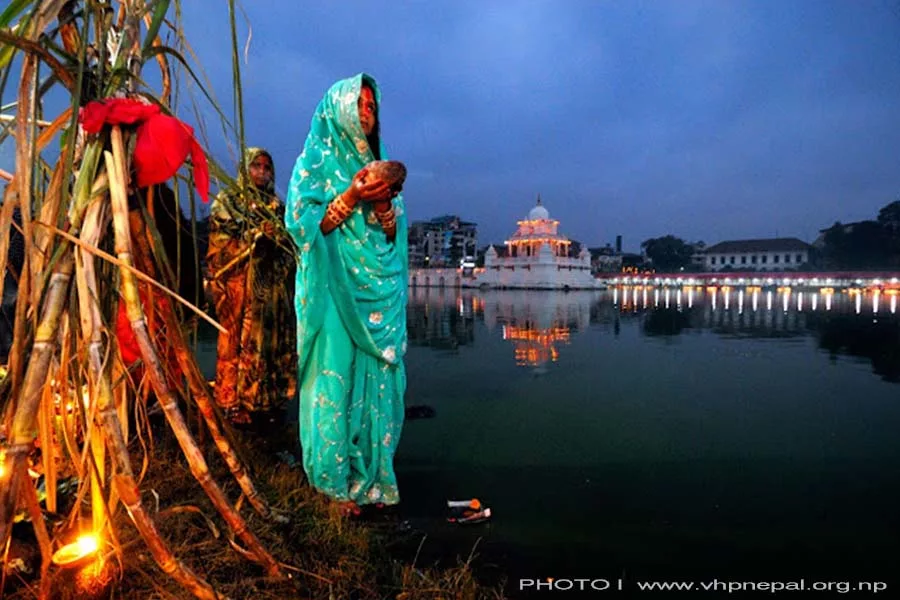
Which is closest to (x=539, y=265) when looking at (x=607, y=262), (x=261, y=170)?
(x=261, y=170)

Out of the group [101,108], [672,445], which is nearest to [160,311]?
[101,108]

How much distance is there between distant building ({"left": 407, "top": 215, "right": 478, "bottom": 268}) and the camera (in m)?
64.4

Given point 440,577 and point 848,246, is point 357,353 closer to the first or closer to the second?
point 440,577

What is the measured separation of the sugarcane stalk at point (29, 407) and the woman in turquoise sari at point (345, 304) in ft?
3.98

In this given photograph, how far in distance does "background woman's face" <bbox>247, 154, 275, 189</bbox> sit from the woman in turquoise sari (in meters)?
1.23

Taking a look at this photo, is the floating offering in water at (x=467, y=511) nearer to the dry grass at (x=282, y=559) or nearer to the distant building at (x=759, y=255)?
the dry grass at (x=282, y=559)

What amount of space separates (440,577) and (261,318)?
2.27 m

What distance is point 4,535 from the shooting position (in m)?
0.85

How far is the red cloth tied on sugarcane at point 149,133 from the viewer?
2.92ft

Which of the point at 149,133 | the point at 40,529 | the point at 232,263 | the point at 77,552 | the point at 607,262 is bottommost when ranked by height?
the point at 77,552

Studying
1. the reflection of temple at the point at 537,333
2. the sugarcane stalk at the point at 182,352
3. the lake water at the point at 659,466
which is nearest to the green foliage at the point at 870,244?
the reflection of temple at the point at 537,333

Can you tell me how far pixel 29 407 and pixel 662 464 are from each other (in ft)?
9.31

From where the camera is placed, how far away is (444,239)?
220 ft

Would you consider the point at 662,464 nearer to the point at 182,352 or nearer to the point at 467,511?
the point at 467,511
